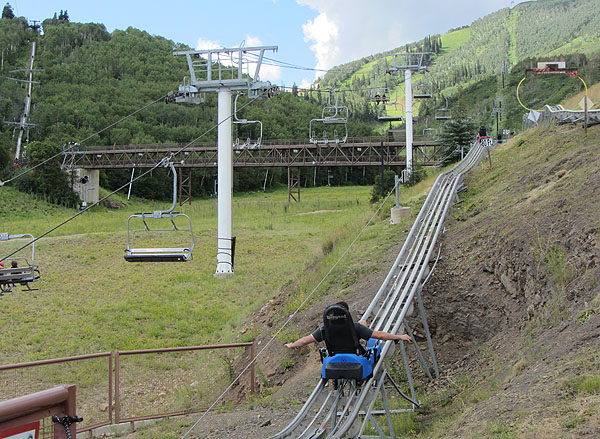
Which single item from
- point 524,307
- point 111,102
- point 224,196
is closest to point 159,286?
point 224,196

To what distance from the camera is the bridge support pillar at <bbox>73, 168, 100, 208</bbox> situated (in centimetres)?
7706

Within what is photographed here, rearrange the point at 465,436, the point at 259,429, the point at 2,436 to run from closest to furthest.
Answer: the point at 2,436 < the point at 465,436 < the point at 259,429

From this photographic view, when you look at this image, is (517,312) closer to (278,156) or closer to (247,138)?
(247,138)

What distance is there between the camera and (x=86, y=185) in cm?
7825

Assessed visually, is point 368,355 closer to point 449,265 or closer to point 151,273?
point 449,265

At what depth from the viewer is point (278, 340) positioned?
16.8 m

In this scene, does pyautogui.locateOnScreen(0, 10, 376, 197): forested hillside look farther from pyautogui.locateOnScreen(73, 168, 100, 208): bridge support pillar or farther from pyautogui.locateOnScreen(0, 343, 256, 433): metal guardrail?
pyautogui.locateOnScreen(0, 343, 256, 433): metal guardrail

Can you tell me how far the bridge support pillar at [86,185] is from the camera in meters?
77.1

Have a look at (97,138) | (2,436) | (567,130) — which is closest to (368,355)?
(2,436)

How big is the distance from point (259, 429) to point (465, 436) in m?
4.47

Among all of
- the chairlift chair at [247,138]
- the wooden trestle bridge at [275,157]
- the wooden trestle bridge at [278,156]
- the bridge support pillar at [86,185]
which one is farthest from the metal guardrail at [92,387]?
the bridge support pillar at [86,185]

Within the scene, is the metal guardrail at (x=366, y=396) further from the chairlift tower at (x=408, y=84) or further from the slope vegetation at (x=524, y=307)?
the chairlift tower at (x=408, y=84)

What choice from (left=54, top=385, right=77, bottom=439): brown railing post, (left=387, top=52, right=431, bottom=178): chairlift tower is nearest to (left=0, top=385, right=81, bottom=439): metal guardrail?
(left=54, top=385, right=77, bottom=439): brown railing post

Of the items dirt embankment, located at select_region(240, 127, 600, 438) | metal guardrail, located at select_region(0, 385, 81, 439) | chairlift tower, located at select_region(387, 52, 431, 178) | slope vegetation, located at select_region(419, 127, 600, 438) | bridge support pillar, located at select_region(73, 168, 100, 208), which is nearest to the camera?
metal guardrail, located at select_region(0, 385, 81, 439)
